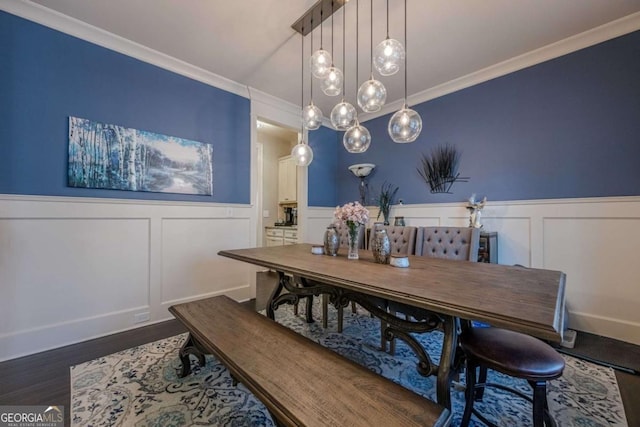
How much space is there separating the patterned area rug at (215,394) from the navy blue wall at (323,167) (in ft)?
9.14

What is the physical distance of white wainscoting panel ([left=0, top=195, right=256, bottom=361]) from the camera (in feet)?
6.61

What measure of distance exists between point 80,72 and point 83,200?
3.84 feet

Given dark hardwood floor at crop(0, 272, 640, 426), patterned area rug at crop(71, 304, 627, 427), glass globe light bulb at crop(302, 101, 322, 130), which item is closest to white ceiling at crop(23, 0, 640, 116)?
glass globe light bulb at crop(302, 101, 322, 130)

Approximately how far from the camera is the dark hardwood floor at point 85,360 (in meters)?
1.54

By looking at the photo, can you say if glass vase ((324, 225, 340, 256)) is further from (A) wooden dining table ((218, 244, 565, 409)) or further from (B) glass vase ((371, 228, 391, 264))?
(B) glass vase ((371, 228, 391, 264))

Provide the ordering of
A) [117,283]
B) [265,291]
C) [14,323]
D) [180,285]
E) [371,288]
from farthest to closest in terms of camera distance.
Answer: [265,291] < [180,285] < [117,283] < [14,323] < [371,288]

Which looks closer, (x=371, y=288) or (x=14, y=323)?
(x=371, y=288)

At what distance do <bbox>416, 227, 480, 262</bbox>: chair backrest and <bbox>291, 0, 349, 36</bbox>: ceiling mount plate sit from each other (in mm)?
2154

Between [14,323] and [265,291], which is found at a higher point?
[14,323]

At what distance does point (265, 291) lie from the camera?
3.74 meters

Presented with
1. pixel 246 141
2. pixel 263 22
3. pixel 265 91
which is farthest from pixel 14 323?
pixel 265 91

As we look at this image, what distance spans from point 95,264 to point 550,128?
480cm

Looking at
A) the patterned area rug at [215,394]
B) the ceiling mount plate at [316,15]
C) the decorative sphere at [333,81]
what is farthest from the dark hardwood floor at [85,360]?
the ceiling mount plate at [316,15]

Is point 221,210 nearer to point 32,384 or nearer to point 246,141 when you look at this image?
point 246,141
